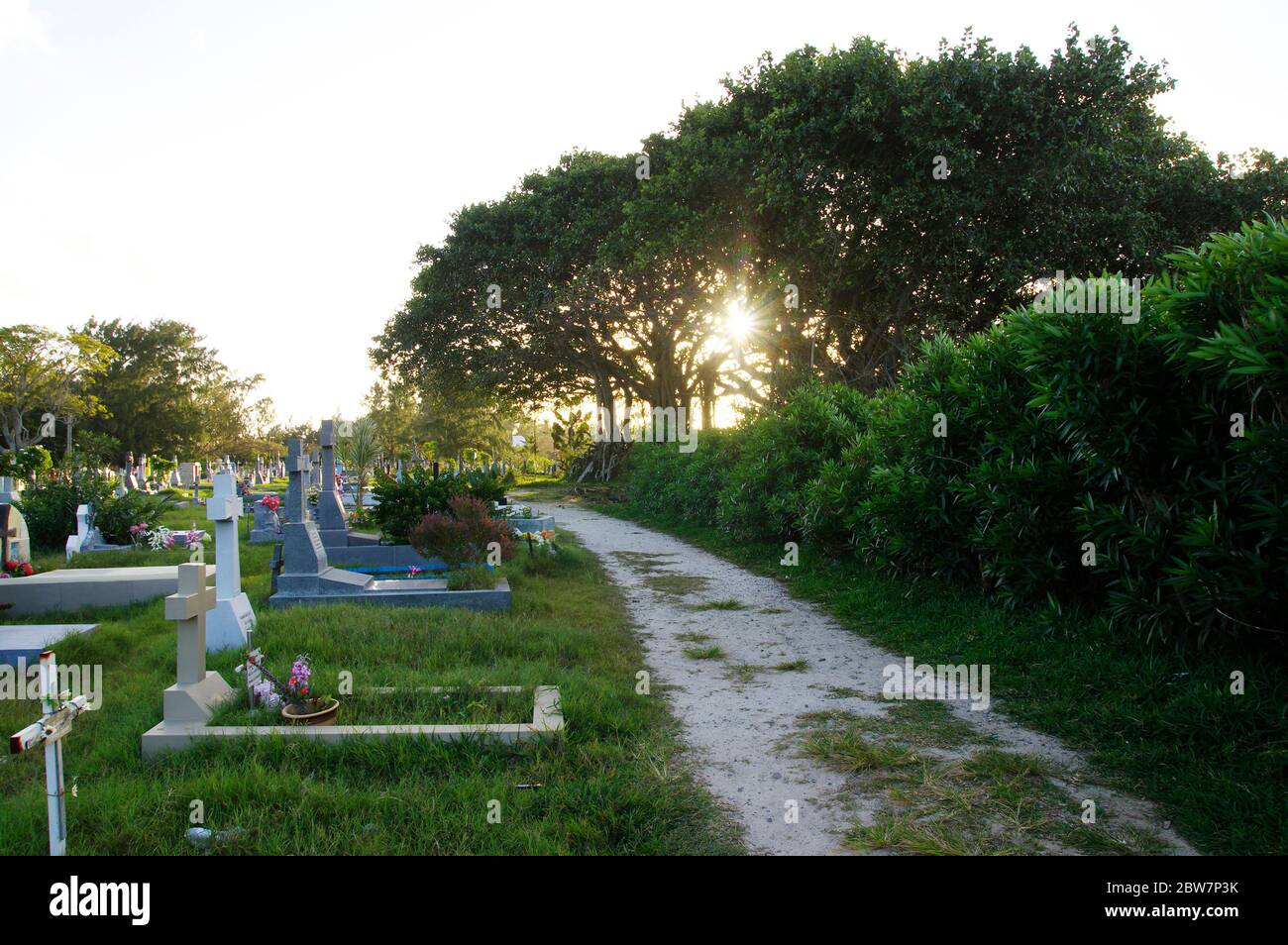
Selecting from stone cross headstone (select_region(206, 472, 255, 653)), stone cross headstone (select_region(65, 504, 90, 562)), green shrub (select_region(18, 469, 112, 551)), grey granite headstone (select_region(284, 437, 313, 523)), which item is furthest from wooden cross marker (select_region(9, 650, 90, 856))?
green shrub (select_region(18, 469, 112, 551))

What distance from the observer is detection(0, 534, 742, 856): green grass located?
11.0 ft

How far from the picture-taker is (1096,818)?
352 centimetres

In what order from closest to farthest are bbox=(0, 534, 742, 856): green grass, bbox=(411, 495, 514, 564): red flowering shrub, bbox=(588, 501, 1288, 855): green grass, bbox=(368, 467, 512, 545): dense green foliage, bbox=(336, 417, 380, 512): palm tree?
1. bbox=(0, 534, 742, 856): green grass
2. bbox=(588, 501, 1288, 855): green grass
3. bbox=(411, 495, 514, 564): red flowering shrub
4. bbox=(368, 467, 512, 545): dense green foliage
5. bbox=(336, 417, 380, 512): palm tree

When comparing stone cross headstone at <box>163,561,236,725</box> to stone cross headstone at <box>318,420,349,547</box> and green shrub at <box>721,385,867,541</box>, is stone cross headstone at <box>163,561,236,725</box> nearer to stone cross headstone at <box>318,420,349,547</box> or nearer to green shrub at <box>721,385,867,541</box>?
stone cross headstone at <box>318,420,349,547</box>

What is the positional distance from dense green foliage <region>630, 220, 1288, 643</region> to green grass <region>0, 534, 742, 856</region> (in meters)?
3.26

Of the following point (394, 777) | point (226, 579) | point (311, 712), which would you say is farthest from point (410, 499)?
point (394, 777)

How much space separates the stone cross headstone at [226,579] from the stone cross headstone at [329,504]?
15.6ft

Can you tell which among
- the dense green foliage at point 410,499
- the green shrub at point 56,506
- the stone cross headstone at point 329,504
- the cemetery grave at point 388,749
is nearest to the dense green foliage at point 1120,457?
the cemetery grave at point 388,749

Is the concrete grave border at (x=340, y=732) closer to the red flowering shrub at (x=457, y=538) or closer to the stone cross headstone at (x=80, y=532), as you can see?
the red flowering shrub at (x=457, y=538)

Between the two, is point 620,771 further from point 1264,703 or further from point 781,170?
point 781,170

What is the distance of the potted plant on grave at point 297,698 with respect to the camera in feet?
15.1

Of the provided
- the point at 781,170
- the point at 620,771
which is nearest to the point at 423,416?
the point at 781,170

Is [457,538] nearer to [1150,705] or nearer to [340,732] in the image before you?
[340,732]
